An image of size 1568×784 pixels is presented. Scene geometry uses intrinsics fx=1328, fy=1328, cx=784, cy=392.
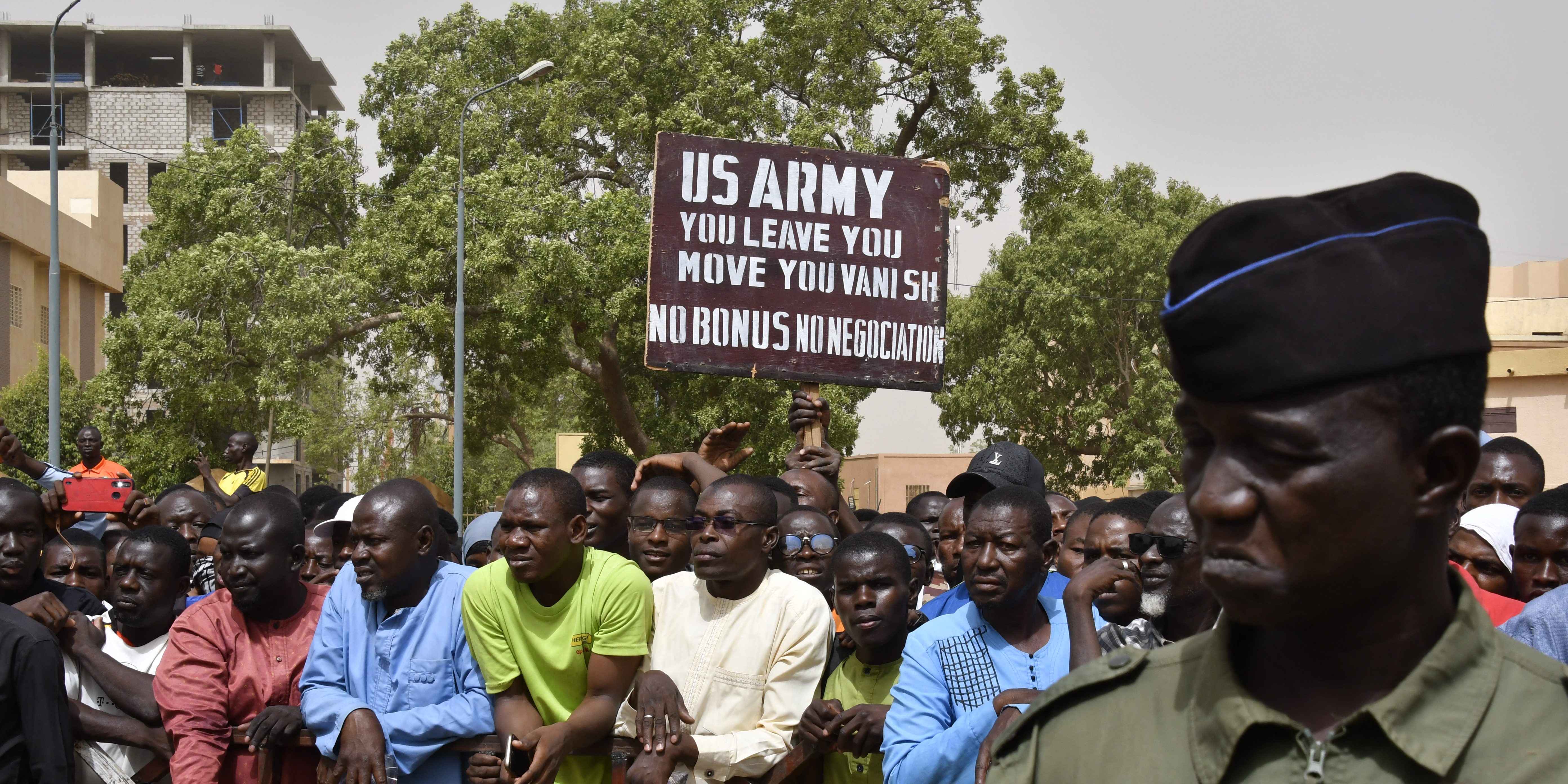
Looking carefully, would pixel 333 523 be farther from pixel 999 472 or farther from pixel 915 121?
→ pixel 915 121

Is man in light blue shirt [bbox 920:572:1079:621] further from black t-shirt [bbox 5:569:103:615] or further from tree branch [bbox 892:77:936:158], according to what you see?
tree branch [bbox 892:77:936:158]

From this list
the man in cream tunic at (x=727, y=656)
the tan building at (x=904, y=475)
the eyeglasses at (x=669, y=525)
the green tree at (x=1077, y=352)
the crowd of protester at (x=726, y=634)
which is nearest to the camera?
the crowd of protester at (x=726, y=634)

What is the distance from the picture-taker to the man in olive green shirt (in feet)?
4.14

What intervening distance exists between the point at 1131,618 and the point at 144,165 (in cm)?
6404

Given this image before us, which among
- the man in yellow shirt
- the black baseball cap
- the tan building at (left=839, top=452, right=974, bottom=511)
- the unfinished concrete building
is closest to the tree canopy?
the man in yellow shirt

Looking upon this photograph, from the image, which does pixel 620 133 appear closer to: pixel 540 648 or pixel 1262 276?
pixel 540 648

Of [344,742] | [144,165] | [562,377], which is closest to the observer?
[344,742]

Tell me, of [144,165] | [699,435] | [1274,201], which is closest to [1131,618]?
[1274,201]

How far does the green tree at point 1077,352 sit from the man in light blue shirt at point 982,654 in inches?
839

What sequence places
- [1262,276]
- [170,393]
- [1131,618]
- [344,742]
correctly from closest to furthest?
[1262,276] < [1131,618] < [344,742] < [170,393]

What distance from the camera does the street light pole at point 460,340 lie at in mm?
18391

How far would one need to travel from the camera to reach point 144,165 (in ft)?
195

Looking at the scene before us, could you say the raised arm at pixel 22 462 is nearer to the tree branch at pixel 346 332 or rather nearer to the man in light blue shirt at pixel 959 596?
the man in light blue shirt at pixel 959 596

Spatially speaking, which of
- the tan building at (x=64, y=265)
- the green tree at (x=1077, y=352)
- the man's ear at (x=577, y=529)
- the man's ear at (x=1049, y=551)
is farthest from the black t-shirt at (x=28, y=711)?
the tan building at (x=64, y=265)
